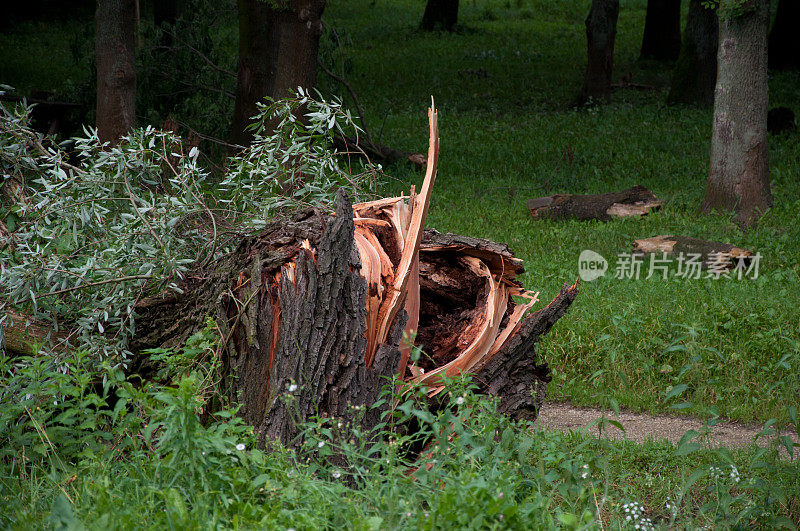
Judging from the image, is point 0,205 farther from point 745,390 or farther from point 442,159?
point 442,159

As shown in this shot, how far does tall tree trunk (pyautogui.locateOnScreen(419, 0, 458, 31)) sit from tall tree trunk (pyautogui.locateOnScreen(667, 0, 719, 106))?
10828 mm

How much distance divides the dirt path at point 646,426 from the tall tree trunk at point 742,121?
4.22 m

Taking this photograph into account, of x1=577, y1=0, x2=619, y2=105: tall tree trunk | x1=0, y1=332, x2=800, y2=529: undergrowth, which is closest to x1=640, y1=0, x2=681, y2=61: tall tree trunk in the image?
x1=577, y1=0, x2=619, y2=105: tall tree trunk

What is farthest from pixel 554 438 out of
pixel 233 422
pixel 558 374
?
pixel 558 374

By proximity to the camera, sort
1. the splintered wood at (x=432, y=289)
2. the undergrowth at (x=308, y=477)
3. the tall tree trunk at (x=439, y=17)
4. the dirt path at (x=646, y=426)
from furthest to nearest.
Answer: the tall tree trunk at (x=439, y=17) → the dirt path at (x=646, y=426) → the splintered wood at (x=432, y=289) → the undergrowth at (x=308, y=477)

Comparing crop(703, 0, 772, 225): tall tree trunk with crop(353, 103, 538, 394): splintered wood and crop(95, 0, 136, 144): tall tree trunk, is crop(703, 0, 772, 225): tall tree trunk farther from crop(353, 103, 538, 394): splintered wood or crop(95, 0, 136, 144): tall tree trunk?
crop(95, 0, 136, 144): tall tree trunk

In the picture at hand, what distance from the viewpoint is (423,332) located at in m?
4.50

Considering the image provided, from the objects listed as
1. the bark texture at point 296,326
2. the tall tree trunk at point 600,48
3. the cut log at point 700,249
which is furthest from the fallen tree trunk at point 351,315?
the tall tree trunk at point 600,48

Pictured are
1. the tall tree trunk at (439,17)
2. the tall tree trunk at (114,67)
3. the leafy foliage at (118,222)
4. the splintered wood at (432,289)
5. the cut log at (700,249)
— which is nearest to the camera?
the splintered wood at (432,289)

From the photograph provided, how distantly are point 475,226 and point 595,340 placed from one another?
3.13 metres

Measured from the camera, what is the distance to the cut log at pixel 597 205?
9.45 meters

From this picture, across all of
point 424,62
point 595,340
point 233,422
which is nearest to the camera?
point 233,422

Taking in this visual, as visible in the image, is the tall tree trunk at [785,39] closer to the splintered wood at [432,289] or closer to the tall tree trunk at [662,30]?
the tall tree trunk at [662,30]

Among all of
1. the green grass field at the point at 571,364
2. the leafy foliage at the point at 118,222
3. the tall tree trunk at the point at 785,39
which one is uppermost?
the tall tree trunk at the point at 785,39
